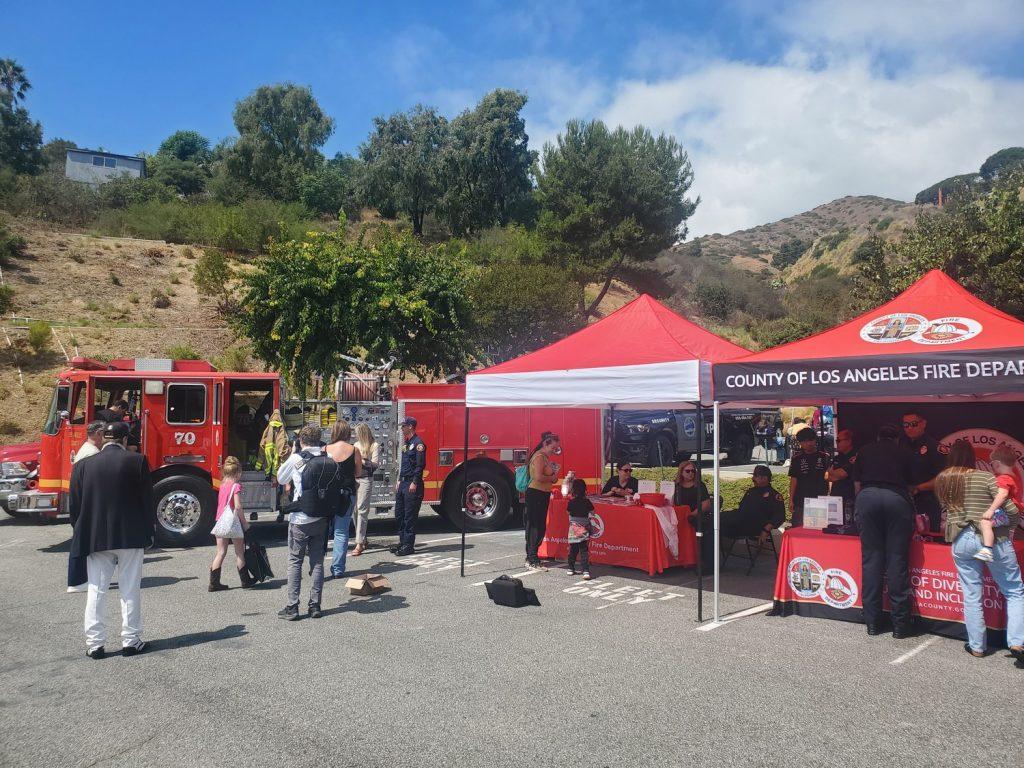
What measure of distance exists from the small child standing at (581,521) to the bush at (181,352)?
80.5 ft

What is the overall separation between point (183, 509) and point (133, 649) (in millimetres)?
5226

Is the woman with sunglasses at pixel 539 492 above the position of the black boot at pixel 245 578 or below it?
above

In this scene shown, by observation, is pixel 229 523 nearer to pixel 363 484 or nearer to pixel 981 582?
pixel 363 484

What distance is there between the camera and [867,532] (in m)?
6.67

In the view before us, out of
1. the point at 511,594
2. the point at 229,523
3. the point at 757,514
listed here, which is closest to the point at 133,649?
the point at 229,523

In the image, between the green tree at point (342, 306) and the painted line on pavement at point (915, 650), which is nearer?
the painted line on pavement at point (915, 650)

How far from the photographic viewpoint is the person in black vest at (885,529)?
6.52 m

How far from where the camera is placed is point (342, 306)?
2077cm

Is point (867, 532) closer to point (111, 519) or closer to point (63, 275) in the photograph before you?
point (111, 519)

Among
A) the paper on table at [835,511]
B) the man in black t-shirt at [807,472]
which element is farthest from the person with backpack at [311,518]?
the man in black t-shirt at [807,472]

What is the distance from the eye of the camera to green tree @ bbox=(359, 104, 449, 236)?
60656 mm

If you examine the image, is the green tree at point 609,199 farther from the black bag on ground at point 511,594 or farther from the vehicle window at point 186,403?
the black bag on ground at point 511,594

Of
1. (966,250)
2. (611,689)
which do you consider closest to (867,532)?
(611,689)

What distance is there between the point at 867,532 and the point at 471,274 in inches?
705
